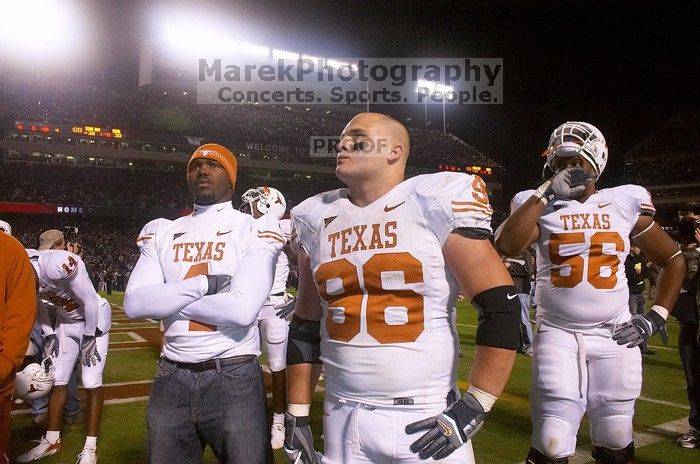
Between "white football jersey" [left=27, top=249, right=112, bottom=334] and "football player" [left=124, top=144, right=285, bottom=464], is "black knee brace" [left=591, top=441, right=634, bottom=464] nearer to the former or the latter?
"football player" [left=124, top=144, right=285, bottom=464]

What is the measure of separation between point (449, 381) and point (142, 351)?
29.8ft

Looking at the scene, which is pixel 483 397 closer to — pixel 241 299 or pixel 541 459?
pixel 241 299

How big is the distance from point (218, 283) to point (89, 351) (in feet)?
8.96

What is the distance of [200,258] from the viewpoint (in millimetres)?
3094

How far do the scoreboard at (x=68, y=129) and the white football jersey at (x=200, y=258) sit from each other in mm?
40096

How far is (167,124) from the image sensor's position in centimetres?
4341

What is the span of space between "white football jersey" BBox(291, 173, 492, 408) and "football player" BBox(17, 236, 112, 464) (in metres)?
3.25

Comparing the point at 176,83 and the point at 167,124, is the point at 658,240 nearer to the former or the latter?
the point at 167,124

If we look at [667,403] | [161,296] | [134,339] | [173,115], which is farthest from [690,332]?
[173,115]

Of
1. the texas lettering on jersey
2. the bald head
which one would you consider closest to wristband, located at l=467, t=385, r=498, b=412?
the texas lettering on jersey

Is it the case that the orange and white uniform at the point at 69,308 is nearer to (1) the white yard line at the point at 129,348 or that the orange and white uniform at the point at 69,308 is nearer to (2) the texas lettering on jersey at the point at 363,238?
(2) the texas lettering on jersey at the point at 363,238

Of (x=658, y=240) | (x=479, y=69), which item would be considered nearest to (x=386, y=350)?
(x=658, y=240)

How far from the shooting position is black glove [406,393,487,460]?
1.98 meters

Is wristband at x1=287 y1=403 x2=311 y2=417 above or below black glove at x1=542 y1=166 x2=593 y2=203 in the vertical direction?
below
